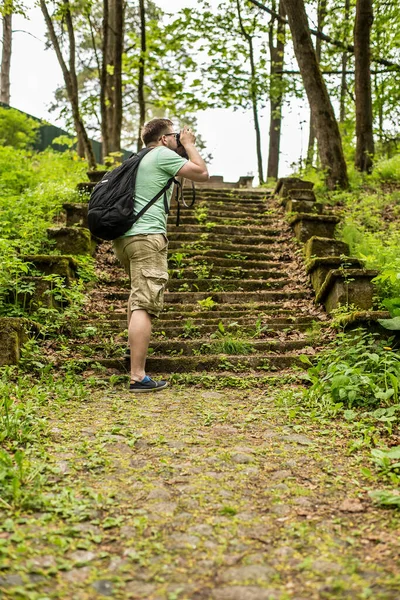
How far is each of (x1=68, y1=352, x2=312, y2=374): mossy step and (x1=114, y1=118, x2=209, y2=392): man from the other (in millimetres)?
518

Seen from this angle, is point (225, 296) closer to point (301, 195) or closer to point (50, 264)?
point (50, 264)

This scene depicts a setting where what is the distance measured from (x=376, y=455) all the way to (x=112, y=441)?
153 cm

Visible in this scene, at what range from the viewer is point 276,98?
53.3 ft

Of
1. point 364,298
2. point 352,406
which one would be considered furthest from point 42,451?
point 364,298

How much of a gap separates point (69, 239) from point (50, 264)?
48.3 inches

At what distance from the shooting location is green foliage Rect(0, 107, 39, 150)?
60.2ft

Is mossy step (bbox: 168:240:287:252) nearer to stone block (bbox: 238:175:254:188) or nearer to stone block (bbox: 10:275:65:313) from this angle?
stone block (bbox: 10:275:65:313)

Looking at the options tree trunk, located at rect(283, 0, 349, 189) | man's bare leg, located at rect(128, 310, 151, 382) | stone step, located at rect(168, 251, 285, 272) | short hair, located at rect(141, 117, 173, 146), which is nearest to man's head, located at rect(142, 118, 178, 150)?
short hair, located at rect(141, 117, 173, 146)

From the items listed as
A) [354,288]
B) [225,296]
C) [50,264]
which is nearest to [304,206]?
[225,296]

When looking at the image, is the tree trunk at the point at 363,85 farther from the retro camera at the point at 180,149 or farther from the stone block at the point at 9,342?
the stone block at the point at 9,342

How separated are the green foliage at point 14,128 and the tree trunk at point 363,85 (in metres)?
11.1

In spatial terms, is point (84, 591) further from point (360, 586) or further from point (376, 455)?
point (376, 455)

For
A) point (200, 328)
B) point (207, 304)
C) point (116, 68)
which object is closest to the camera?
point (200, 328)

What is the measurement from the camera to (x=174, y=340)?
19.1ft
